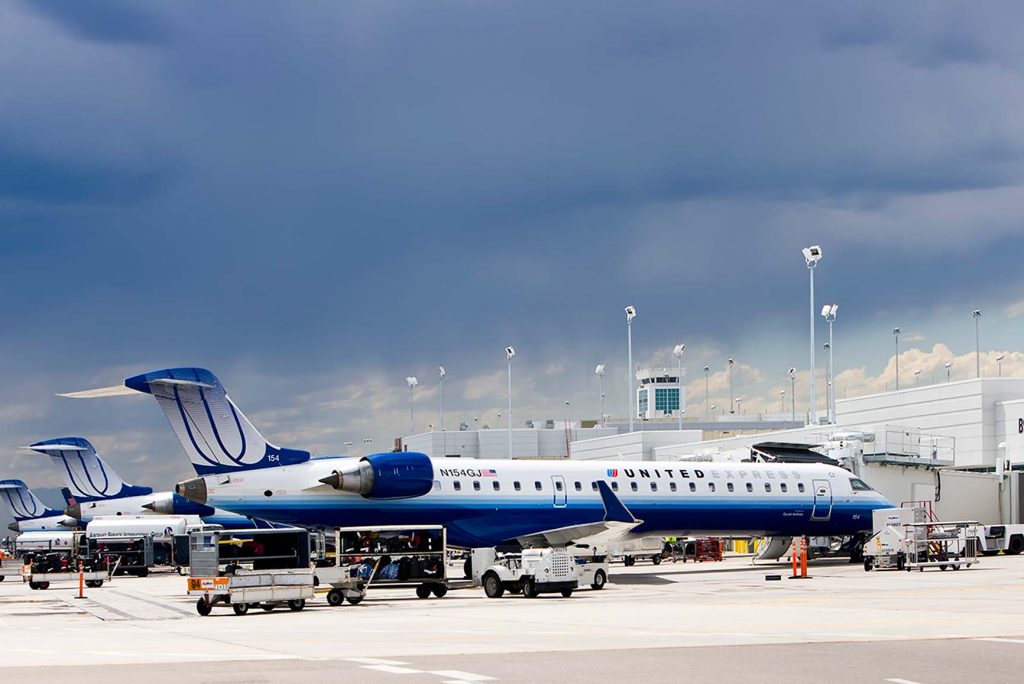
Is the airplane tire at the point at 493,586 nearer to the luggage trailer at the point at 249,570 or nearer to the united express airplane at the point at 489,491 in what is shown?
the luggage trailer at the point at 249,570

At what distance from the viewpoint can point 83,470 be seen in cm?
8500

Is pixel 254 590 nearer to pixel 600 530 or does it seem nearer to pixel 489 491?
pixel 489 491

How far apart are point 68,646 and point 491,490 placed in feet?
81.3

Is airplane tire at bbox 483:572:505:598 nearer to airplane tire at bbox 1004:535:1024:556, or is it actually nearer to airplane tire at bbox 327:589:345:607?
airplane tire at bbox 327:589:345:607

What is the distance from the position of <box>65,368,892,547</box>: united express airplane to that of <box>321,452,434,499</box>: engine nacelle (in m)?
0.04

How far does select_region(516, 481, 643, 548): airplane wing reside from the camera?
46281mm

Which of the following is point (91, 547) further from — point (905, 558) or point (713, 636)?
point (713, 636)

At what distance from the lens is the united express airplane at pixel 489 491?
139ft

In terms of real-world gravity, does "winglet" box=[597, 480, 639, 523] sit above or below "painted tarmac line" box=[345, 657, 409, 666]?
above

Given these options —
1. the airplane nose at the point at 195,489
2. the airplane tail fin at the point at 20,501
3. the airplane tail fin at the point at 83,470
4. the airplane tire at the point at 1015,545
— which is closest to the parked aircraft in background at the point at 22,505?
the airplane tail fin at the point at 20,501

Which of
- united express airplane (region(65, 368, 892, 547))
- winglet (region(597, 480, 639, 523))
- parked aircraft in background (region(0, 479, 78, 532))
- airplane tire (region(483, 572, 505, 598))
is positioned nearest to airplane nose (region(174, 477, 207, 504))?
united express airplane (region(65, 368, 892, 547))

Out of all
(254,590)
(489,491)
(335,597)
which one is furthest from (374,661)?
(489,491)

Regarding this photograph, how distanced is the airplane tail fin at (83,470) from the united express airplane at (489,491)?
44.7m

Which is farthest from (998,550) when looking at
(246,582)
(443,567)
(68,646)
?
(68,646)
